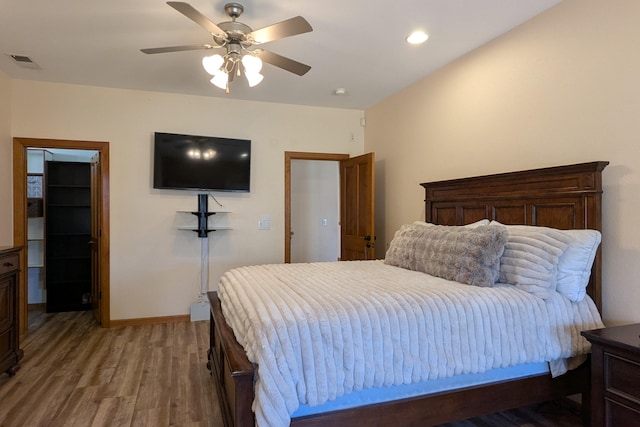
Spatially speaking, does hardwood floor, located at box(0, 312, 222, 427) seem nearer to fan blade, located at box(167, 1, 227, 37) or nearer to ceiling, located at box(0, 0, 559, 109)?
fan blade, located at box(167, 1, 227, 37)

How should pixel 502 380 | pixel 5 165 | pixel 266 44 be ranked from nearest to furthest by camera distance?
1. pixel 502 380
2. pixel 266 44
3. pixel 5 165

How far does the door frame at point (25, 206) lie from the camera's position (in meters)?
3.81

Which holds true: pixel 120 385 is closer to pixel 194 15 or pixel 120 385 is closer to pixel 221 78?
pixel 221 78

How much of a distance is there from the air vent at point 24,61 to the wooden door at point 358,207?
3367 mm

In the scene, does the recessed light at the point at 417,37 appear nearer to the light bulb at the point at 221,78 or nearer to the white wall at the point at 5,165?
the light bulb at the point at 221,78

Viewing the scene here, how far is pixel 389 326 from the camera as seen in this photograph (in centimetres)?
171

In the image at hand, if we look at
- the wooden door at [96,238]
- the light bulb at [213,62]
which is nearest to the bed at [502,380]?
the light bulb at [213,62]

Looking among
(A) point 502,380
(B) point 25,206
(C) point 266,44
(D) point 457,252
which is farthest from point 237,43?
(B) point 25,206

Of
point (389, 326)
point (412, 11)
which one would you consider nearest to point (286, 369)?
point (389, 326)

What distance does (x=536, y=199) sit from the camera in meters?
2.50

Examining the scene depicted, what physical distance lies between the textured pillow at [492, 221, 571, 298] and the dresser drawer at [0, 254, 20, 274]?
11.3 feet

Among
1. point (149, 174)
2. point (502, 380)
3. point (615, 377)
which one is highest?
point (149, 174)

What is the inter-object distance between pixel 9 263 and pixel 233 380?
233 cm

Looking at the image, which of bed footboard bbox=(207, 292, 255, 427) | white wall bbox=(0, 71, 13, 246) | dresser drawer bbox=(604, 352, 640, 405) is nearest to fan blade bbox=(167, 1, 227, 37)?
bed footboard bbox=(207, 292, 255, 427)
